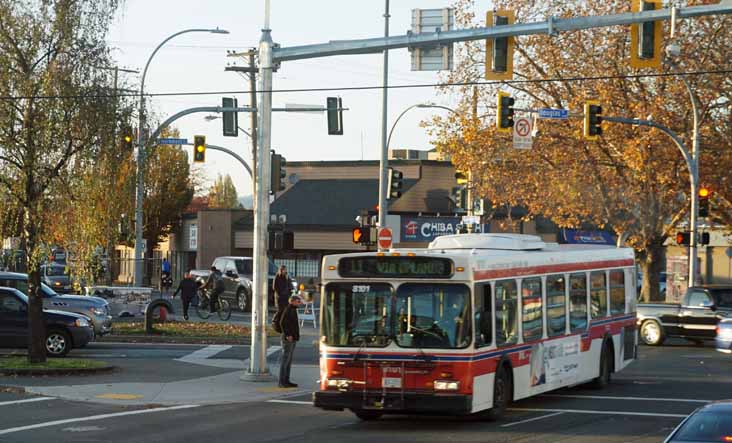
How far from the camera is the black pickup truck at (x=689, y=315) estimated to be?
3152 centimetres

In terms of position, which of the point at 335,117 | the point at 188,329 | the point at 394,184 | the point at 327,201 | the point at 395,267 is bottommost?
the point at 188,329

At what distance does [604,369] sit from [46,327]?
1267cm

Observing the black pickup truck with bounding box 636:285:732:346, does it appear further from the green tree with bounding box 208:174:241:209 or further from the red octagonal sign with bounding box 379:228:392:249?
the green tree with bounding box 208:174:241:209

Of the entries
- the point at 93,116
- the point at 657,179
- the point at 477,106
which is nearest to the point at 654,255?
the point at 657,179

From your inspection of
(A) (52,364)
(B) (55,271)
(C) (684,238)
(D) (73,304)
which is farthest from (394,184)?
(B) (55,271)

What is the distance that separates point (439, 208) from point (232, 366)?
41.9 meters

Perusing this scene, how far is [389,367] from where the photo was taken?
1612cm

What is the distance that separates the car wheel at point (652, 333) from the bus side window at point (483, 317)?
17.2 metres

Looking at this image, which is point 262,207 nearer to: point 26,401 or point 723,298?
point 26,401

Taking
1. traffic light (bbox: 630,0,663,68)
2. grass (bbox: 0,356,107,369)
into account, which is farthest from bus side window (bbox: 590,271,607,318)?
grass (bbox: 0,356,107,369)

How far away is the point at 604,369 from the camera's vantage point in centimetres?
2216

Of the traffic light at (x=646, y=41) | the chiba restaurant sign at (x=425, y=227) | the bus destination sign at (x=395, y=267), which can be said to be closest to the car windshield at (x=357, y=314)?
the bus destination sign at (x=395, y=267)

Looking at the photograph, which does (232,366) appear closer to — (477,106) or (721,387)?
(721,387)

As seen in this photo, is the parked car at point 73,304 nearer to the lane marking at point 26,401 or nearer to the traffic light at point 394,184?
the lane marking at point 26,401
